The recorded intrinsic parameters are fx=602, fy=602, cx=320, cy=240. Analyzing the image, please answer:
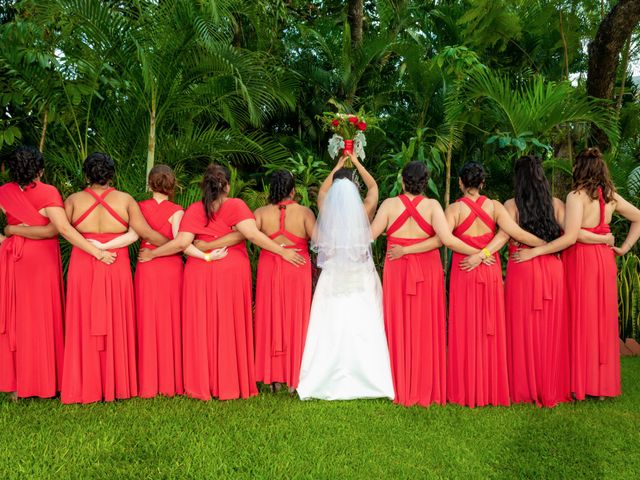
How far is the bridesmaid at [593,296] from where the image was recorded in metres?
5.36

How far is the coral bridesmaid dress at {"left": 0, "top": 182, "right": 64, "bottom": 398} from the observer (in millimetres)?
5223

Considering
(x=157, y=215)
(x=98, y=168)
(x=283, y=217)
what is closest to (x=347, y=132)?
(x=283, y=217)

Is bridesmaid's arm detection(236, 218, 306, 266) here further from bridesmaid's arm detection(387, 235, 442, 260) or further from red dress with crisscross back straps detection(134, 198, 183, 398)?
bridesmaid's arm detection(387, 235, 442, 260)

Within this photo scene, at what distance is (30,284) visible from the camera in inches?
206

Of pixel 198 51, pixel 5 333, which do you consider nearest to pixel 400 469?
pixel 5 333

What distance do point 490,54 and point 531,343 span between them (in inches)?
238

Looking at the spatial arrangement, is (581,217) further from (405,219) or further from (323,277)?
(323,277)

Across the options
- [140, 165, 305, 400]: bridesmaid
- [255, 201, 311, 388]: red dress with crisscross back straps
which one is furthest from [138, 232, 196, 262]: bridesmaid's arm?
[255, 201, 311, 388]: red dress with crisscross back straps

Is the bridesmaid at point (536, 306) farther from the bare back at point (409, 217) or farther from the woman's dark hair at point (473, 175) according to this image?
the bare back at point (409, 217)

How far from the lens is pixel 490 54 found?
9.83 m

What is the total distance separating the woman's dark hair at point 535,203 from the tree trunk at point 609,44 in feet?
11.9

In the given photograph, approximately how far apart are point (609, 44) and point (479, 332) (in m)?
4.88

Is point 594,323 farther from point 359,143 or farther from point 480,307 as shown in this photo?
point 359,143

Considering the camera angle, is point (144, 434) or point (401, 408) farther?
point (401, 408)
